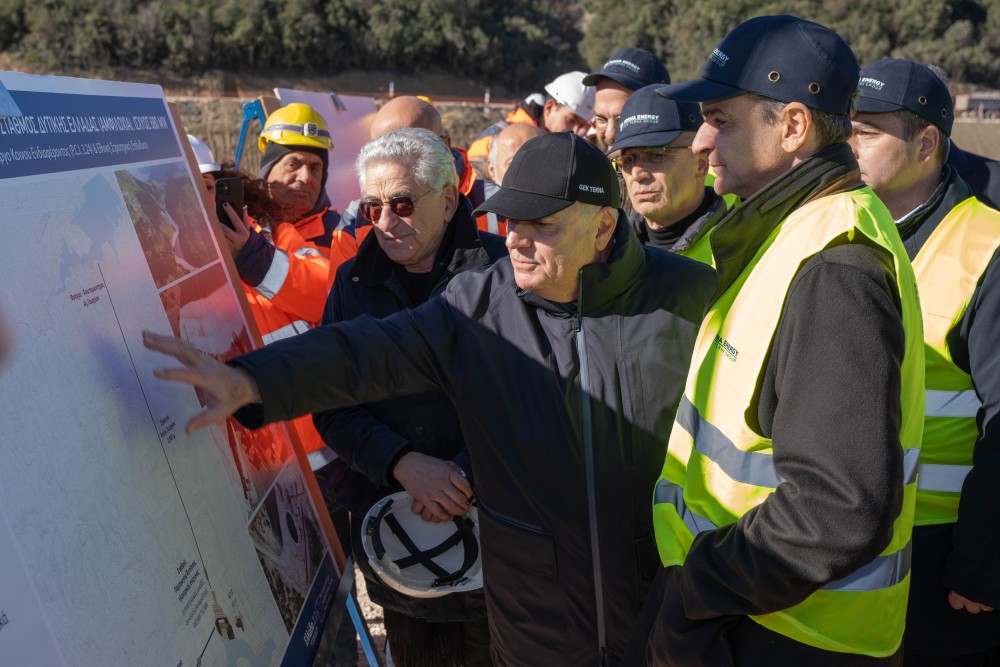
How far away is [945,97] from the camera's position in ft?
7.82

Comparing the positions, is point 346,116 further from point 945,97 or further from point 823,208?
point 823,208

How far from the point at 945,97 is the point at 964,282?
0.66 m

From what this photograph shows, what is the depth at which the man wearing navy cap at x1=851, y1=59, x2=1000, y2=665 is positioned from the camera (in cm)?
196

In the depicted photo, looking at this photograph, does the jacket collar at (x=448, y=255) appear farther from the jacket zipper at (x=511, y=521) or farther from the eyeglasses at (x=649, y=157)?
the jacket zipper at (x=511, y=521)

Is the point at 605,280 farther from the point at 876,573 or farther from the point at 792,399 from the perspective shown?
the point at 876,573

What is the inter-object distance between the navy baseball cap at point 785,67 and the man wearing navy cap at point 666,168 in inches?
49.4

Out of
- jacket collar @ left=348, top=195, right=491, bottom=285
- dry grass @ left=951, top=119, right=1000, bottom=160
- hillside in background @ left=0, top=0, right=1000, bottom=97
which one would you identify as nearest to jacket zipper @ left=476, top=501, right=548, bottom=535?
jacket collar @ left=348, top=195, right=491, bottom=285

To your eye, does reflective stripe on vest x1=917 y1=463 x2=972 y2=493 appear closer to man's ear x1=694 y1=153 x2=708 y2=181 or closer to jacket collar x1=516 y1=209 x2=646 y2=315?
jacket collar x1=516 y1=209 x2=646 y2=315

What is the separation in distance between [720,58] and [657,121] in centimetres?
132

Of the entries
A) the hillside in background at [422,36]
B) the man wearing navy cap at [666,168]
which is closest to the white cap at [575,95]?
the man wearing navy cap at [666,168]

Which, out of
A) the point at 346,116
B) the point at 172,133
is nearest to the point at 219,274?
the point at 172,133

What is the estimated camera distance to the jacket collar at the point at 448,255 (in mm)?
2563

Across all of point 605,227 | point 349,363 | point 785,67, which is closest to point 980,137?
point 605,227

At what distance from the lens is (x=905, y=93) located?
2.29 m
